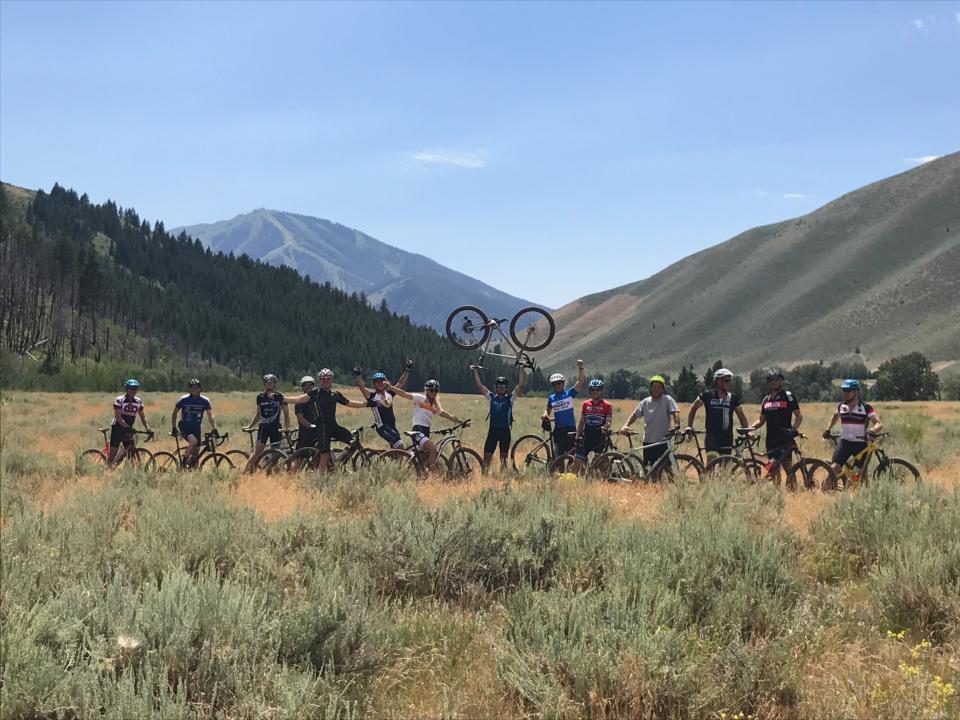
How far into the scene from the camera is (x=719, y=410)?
1170cm

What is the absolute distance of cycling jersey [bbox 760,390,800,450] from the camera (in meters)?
11.5

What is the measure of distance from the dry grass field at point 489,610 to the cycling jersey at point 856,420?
2702 mm

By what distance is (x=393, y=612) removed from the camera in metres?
5.16

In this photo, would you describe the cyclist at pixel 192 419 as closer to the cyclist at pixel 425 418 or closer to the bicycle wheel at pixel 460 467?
the cyclist at pixel 425 418

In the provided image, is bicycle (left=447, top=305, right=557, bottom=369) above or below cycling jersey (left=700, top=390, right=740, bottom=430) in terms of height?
above

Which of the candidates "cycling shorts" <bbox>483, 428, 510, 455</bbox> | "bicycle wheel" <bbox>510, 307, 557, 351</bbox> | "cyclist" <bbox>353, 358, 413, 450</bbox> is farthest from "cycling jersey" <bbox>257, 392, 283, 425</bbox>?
"bicycle wheel" <bbox>510, 307, 557, 351</bbox>

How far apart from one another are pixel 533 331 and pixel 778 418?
217 inches

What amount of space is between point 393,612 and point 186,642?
158 centimetres

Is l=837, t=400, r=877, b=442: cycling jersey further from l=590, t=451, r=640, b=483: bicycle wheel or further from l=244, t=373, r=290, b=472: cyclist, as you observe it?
l=244, t=373, r=290, b=472: cyclist

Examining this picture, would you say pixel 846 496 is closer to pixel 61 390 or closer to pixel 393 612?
pixel 393 612

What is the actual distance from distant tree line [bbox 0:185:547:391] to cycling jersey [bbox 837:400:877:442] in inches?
3111

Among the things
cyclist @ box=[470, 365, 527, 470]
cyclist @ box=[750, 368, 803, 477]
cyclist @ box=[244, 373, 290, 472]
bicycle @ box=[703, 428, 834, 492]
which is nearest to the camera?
bicycle @ box=[703, 428, 834, 492]

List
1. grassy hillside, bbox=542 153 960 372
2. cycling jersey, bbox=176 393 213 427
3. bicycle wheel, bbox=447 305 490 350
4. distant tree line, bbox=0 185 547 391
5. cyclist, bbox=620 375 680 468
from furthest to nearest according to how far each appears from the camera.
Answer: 1. grassy hillside, bbox=542 153 960 372
2. distant tree line, bbox=0 185 547 391
3. bicycle wheel, bbox=447 305 490 350
4. cycling jersey, bbox=176 393 213 427
5. cyclist, bbox=620 375 680 468

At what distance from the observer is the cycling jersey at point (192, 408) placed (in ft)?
46.9
